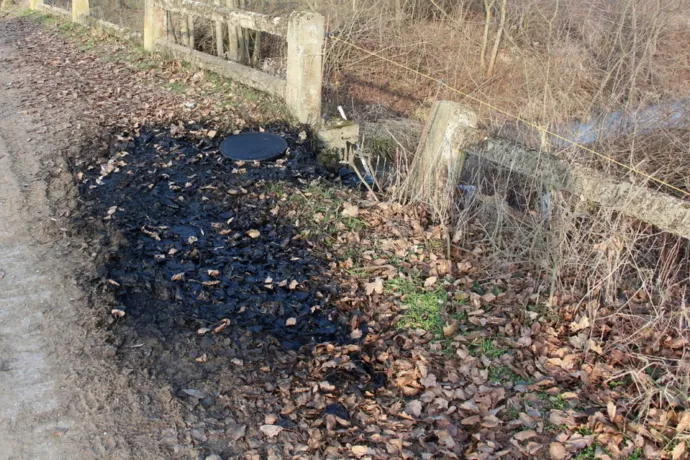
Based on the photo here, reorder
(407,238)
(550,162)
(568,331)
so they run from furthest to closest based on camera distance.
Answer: (407,238) < (550,162) < (568,331)

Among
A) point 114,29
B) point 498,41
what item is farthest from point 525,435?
point 498,41

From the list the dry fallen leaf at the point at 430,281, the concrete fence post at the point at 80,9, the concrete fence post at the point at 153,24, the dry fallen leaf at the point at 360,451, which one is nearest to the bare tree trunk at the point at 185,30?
the concrete fence post at the point at 153,24

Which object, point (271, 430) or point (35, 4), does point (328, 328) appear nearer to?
point (271, 430)

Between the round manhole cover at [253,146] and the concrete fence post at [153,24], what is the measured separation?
181 inches

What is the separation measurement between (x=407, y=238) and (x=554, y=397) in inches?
83.6

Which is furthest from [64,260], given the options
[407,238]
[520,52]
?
[520,52]

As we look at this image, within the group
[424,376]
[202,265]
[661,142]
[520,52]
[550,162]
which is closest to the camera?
[424,376]

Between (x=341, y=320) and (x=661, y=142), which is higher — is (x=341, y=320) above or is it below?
below

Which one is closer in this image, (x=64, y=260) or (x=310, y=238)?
(x=64, y=260)

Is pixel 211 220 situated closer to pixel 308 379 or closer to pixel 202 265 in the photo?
pixel 202 265

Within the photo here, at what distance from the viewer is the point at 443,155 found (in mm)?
5918

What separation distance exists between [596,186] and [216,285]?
9.96ft

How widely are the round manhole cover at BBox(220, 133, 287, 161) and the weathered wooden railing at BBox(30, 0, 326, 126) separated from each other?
70cm

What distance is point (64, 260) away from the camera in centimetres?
521
